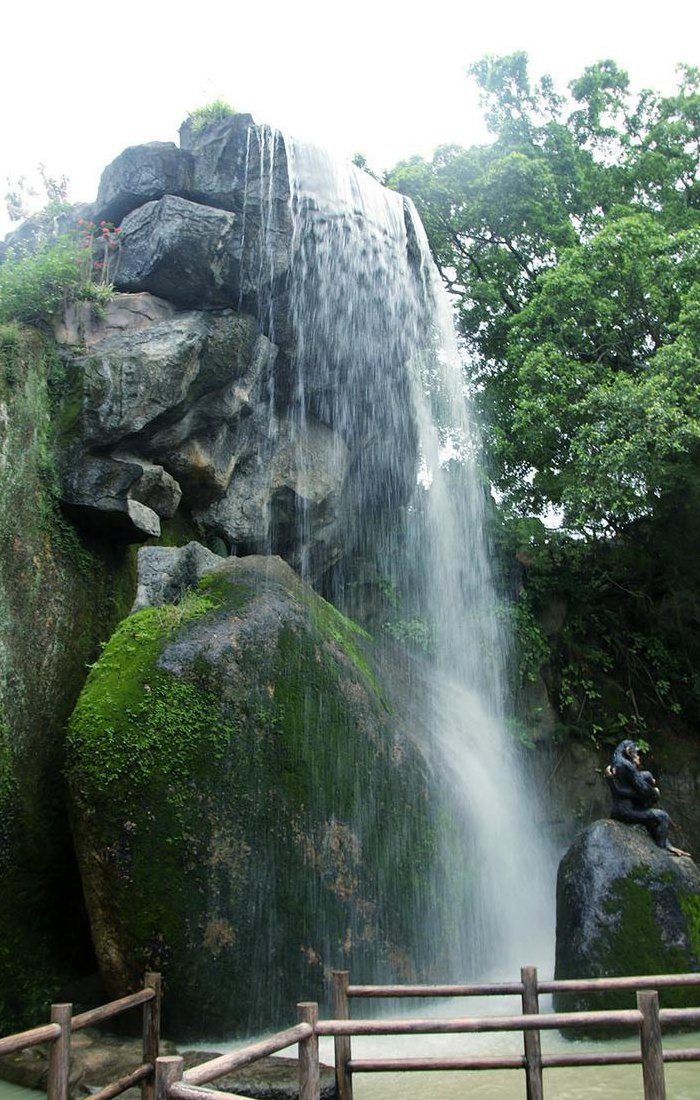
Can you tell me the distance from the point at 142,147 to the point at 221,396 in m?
3.70

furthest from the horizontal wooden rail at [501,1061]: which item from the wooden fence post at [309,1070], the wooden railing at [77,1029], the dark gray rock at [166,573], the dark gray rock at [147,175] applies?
the dark gray rock at [147,175]

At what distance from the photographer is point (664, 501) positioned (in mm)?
14477

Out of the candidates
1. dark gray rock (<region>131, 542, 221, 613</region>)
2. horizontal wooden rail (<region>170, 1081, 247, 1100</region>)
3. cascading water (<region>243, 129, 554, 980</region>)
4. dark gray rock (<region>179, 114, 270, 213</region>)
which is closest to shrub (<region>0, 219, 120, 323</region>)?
dark gray rock (<region>179, 114, 270, 213</region>)

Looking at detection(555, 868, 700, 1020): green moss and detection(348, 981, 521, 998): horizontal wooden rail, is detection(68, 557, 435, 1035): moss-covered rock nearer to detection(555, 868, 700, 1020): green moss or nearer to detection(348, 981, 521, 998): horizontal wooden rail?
detection(555, 868, 700, 1020): green moss

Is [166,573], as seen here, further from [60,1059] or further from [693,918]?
[693,918]

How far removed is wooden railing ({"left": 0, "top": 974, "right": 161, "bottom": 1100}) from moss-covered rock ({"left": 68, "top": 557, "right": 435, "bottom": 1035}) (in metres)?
1.06

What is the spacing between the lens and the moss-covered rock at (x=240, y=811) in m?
7.14

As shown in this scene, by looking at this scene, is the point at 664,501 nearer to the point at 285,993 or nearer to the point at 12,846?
the point at 285,993

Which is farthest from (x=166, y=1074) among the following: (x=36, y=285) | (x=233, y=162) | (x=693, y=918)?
(x=233, y=162)

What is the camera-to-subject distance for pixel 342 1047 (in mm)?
5355

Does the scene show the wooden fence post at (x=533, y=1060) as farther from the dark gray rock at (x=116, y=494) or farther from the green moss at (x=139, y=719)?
the dark gray rock at (x=116, y=494)

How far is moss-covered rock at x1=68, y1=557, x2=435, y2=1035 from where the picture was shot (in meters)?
7.14

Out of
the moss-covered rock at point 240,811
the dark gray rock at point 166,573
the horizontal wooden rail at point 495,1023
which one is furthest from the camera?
the dark gray rock at point 166,573

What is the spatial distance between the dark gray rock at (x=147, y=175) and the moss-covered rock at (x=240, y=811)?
19.6ft
